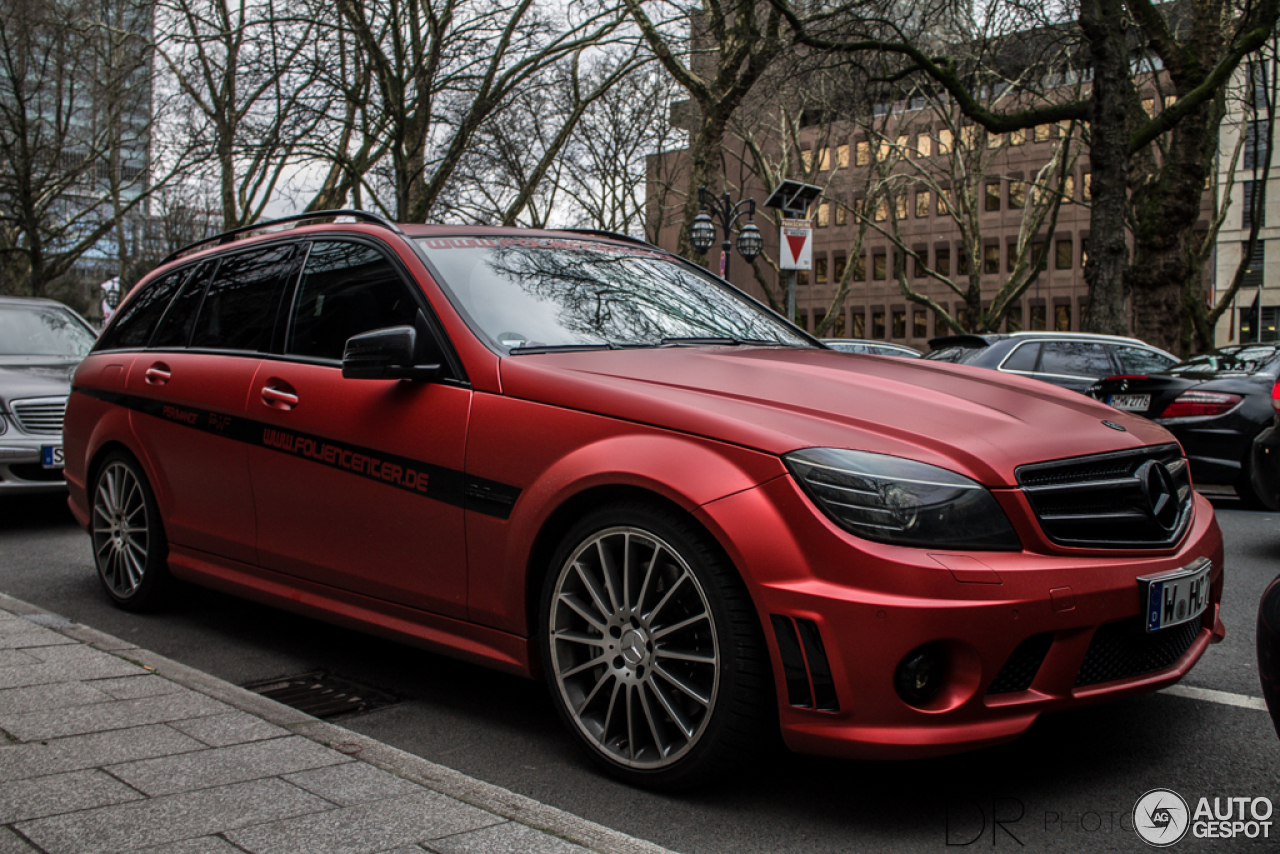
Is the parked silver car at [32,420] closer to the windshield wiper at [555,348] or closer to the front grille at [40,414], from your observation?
the front grille at [40,414]

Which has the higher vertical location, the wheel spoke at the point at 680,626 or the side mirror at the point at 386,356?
the side mirror at the point at 386,356

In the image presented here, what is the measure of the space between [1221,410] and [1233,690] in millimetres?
6354

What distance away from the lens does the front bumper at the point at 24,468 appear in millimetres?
7812

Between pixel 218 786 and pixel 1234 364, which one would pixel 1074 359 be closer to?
pixel 1234 364

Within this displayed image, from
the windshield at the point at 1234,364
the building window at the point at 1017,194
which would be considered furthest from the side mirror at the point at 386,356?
the building window at the point at 1017,194

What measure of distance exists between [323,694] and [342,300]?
4.73 feet

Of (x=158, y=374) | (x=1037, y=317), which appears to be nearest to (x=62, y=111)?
(x=158, y=374)

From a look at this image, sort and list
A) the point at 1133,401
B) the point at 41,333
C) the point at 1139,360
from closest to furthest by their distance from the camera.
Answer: the point at 41,333, the point at 1133,401, the point at 1139,360

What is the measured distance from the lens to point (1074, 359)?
12383 millimetres

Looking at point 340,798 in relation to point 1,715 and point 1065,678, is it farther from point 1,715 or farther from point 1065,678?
point 1065,678

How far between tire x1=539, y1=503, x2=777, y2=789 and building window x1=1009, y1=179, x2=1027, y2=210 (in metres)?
54.1

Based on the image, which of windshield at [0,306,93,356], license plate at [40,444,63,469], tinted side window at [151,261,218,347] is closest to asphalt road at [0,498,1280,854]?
tinted side window at [151,261,218,347]

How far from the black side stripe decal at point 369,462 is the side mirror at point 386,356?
276 millimetres

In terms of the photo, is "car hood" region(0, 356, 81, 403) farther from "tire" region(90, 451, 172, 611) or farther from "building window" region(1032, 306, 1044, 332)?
"building window" region(1032, 306, 1044, 332)
